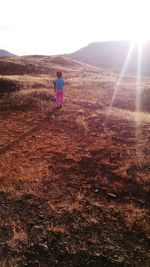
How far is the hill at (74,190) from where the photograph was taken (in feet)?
27.8

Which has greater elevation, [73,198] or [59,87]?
[59,87]

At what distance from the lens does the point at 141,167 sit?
1318 centimetres

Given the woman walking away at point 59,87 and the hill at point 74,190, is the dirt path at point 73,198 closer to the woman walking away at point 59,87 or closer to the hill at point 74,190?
the hill at point 74,190

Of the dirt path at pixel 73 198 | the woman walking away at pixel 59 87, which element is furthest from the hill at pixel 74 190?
the woman walking away at pixel 59 87

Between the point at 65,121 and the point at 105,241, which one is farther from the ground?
the point at 65,121

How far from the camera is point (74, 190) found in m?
11.3

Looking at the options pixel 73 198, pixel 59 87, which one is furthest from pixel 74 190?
pixel 59 87

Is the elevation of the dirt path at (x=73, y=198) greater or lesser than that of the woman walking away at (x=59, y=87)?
lesser

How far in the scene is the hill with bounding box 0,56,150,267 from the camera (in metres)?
8.47

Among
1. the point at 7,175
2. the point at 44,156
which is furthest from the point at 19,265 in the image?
the point at 44,156

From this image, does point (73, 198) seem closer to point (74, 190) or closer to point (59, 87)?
point (74, 190)

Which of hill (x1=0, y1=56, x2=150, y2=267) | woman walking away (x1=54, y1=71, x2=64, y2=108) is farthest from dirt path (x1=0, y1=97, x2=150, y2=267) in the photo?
woman walking away (x1=54, y1=71, x2=64, y2=108)

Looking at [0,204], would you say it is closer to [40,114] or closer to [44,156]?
[44,156]

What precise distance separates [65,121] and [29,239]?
11.4m
